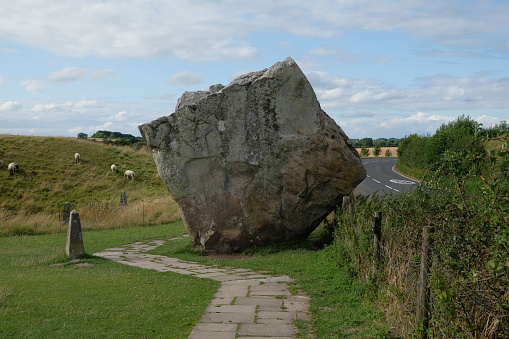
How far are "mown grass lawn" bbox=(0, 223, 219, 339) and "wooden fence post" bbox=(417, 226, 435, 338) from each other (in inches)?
118

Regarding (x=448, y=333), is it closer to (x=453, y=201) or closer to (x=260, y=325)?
(x=453, y=201)

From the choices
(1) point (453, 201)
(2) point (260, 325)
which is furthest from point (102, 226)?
(1) point (453, 201)

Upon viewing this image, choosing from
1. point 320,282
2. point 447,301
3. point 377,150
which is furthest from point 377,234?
point 377,150

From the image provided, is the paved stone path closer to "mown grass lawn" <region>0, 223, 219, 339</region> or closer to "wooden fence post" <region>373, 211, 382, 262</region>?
"mown grass lawn" <region>0, 223, 219, 339</region>

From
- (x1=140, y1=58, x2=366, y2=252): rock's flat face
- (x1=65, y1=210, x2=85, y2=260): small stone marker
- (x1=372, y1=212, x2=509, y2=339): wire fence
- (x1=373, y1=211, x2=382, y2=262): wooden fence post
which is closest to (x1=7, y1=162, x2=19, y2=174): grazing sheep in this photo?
(x1=65, y1=210, x2=85, y2=260): small stone marker

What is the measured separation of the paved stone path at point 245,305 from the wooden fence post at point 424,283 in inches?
70.9

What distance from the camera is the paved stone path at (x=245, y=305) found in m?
7.04

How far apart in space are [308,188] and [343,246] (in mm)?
3386

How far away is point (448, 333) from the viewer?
5.14 meters

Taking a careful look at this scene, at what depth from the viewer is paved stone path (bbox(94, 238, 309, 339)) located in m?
7.04

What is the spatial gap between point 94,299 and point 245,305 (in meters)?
2.63

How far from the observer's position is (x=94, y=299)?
8.98 metres

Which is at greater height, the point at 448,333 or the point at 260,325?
the point at 448,333

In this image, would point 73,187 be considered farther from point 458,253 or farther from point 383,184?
point 458,253
